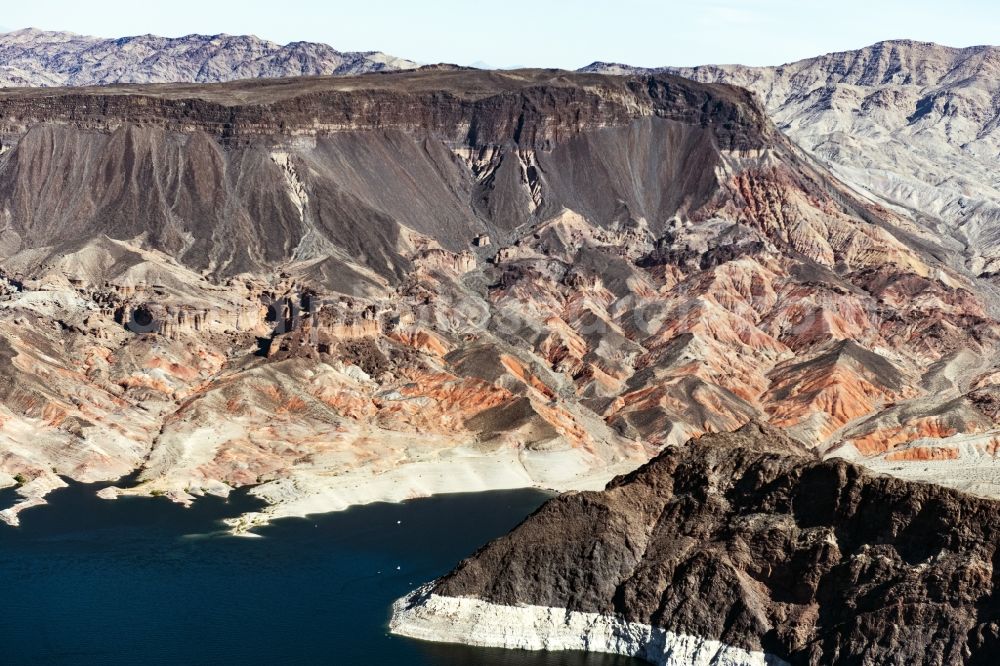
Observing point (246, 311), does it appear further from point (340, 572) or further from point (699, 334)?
point (340, 572)

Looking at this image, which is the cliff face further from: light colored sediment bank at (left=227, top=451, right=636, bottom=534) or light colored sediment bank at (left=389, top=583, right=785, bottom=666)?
light colored sediment bank at (left=227, top=451, right=636, bottom=534)

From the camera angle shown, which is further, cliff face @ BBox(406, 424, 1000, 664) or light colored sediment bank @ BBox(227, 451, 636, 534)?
light colored sediment bank @ BBox(227, 451, 636, 534)

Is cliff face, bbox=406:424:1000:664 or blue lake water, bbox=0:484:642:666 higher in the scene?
cliff face, bbox=406:424:1000:664

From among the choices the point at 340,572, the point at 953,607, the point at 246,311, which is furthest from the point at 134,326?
the point at 953,607

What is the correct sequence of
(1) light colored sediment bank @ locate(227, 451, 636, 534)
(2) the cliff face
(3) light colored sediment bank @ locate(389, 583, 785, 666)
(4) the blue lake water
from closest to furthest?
(2) the cliff face, (3) light colored sediment bank @ locate(389, 583, 785, 666), (4) the blue lake water, (1) light colored sediment bank @ locate(227, 451, 636, 534)

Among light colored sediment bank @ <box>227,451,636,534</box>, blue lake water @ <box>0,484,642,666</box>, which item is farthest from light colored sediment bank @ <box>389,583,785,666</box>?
light colored sediment bank @ <box>227,451,636,534</box>

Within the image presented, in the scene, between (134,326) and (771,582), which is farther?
(134,326)
